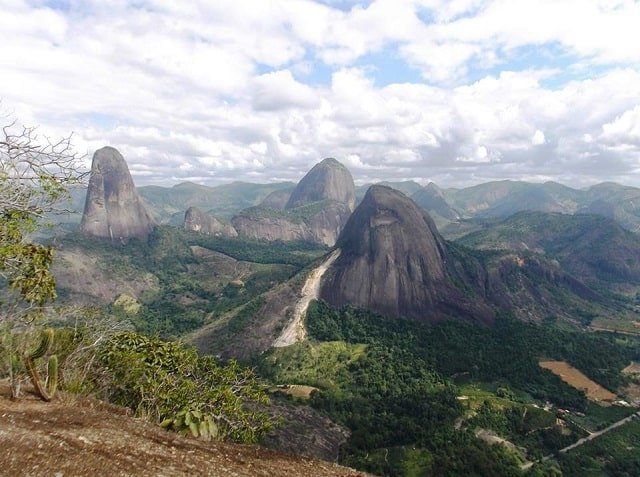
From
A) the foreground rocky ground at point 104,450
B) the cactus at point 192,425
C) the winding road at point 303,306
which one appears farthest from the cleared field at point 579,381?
the cactus at point 192,425

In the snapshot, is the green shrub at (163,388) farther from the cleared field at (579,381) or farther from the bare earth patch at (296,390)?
the cleared field at (579,381)

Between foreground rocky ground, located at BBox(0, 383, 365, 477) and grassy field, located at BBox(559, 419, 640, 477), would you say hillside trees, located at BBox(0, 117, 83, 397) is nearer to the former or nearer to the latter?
foreground rocky ground, located at BBox(0, 383, 365, 477)

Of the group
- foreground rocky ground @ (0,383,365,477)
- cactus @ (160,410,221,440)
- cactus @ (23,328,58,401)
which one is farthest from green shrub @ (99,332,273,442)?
cactus @ (23,328,58,401)

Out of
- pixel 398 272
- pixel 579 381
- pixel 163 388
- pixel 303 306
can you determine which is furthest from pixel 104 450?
pixel 398 272

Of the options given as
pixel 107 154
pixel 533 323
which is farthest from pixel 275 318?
pixel 107 154

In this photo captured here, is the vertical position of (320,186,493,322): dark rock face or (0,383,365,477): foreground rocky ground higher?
(0,383,365,477): foreground rocky ground

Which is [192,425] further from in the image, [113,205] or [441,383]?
[113,205]

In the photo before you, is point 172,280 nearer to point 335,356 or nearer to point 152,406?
point 335,356
